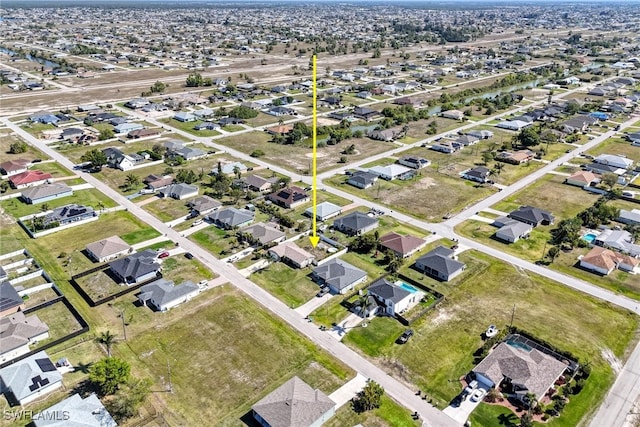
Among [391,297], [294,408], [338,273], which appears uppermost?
[294,408]

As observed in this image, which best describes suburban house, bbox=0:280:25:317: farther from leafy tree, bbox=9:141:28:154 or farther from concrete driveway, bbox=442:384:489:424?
leafy tree, bbox=9:141:28:154

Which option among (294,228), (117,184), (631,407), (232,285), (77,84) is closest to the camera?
(631,407)

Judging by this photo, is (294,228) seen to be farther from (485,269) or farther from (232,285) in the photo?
(485,269)

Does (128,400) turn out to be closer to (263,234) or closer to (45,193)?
(263,234)

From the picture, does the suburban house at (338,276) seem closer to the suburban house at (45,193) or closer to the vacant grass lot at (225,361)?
the vacant grass lot at (225,361)

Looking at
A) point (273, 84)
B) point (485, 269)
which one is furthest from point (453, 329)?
point (273, 84)

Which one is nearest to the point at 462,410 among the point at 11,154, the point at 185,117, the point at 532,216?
the point at 532,216

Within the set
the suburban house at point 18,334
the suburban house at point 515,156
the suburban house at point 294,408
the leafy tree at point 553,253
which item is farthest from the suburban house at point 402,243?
the suburban house at point 18,334
